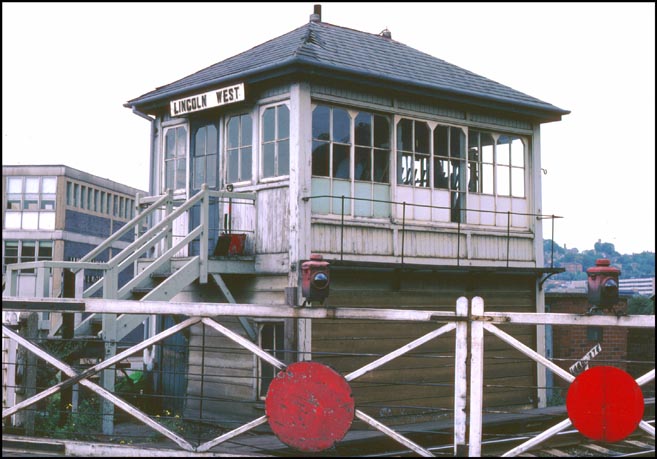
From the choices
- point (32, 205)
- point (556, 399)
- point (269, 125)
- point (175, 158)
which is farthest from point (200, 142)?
point (32, 205)

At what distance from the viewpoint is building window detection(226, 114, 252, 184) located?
13.1 meters

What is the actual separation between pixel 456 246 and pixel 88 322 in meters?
6.36

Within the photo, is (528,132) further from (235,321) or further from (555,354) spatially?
(235,321)

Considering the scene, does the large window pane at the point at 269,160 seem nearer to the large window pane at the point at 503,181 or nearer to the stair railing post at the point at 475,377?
the large window pane at the point at 503,181

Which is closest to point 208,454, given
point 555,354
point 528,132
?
point 528,132

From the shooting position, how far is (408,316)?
19.2ft

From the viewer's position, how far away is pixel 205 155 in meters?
13.9

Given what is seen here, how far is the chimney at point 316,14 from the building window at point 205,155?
3.41 metres

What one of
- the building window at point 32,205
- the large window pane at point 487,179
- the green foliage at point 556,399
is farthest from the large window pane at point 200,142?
the building window at point 32,205

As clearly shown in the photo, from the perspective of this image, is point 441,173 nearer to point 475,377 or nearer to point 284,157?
point 284,157

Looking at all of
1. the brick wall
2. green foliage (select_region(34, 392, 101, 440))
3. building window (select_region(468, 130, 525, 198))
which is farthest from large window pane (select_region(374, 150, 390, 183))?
the brick wall

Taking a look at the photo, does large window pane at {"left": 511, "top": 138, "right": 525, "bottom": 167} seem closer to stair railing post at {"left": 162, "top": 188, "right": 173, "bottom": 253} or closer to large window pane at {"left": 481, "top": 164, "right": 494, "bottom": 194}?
large window pane at {"left": 481, "top": 164, "right": 494, "bottom": 194}

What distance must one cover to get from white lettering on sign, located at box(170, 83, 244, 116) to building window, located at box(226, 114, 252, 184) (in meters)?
0.43

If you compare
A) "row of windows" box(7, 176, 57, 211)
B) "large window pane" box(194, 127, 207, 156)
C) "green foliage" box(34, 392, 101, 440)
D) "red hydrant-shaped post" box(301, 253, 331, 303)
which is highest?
"row of windows" box(7, 176, 57, 211)
